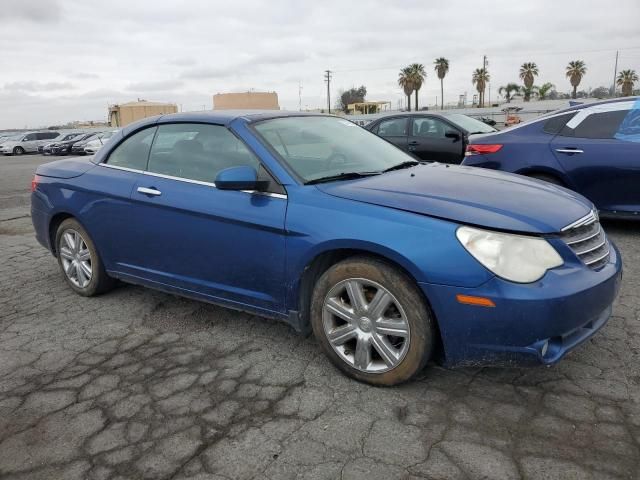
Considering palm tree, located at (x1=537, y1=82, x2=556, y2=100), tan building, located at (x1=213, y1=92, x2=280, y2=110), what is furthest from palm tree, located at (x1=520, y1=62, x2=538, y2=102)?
tan building, located at (x1=213, y1=92, x2=280, y2=110)

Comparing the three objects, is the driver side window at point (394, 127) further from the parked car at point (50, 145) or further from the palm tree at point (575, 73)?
the palm tree at point (575, 73)

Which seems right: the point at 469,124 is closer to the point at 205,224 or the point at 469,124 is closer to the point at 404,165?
the point at 404,165

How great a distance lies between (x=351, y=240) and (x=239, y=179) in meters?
0.80

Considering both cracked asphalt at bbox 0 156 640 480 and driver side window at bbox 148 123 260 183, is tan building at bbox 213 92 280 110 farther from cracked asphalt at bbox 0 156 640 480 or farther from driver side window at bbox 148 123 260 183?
cracked asphalt at bbox 0 156 640 480

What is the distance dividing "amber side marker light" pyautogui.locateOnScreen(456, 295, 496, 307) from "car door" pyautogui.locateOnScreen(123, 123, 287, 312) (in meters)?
1.06

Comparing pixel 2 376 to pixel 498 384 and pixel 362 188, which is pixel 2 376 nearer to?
pixel 362 188

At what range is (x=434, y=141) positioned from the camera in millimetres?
10031

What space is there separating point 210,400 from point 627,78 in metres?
65.8

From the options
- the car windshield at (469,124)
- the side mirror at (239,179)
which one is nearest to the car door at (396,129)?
the car windshield at (469,124)

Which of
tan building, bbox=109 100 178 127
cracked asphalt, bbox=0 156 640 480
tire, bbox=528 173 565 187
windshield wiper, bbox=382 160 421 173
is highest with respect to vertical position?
tan building, bbox=109 100 178 127

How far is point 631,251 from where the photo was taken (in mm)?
5305

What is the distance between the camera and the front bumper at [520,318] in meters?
2.47

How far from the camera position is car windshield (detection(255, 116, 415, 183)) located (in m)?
3.40

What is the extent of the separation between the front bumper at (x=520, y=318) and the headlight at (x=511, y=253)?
4 cm
